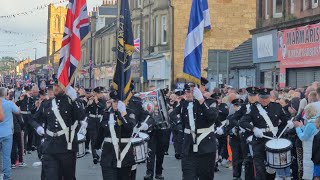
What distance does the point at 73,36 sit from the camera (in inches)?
456

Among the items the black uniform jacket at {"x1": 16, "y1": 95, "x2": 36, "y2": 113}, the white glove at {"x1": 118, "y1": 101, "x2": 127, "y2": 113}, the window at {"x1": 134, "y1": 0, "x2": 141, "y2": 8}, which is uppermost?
the window at {"x1": 134, "y1": 0, "x2": 141, "y2": 8}

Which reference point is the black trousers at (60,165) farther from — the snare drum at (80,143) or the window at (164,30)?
the window at (164,30)

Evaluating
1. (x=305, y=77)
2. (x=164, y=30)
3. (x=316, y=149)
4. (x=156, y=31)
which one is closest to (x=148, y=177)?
(x=316, y=149)

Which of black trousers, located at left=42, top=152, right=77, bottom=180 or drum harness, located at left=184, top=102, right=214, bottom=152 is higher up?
drum harness, located at left=184, top=102, right=214, bottom=152

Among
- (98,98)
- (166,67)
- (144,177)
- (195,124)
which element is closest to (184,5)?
(166,67)

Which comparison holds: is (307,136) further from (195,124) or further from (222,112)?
(222,112)

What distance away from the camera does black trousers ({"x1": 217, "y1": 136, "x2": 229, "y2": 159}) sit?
17.0 meters

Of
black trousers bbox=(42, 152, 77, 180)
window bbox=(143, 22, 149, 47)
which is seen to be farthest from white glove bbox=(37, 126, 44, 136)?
window bbox=(143, 22, 149, 47)

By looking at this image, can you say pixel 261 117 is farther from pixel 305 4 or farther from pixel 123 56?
pixel 305 4

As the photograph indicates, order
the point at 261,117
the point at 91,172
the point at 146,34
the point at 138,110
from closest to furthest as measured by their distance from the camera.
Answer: the point at 261,117, the point at 138,110, the point at 91,172, the point at 146,34

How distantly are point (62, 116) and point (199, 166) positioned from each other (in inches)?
92.7

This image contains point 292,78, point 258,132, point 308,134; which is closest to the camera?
point 258,132

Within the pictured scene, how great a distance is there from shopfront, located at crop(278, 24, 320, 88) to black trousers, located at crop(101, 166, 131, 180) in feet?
50.6

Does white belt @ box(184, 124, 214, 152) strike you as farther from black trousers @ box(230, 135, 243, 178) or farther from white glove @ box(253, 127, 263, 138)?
black trousers @ box(230, 135, 243, 178)
